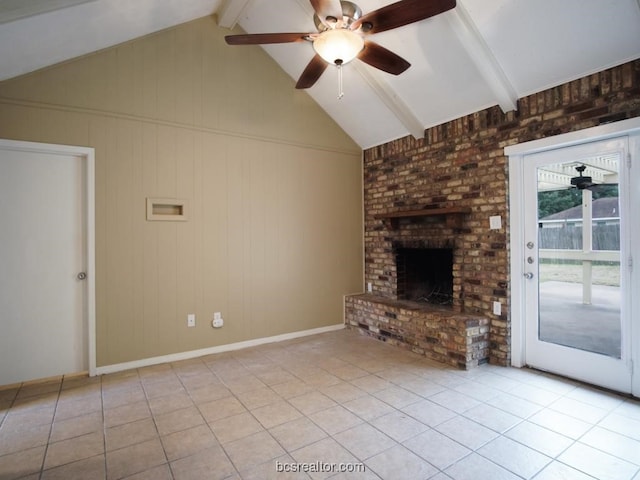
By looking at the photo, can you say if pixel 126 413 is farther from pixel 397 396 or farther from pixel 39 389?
pixel 397 396

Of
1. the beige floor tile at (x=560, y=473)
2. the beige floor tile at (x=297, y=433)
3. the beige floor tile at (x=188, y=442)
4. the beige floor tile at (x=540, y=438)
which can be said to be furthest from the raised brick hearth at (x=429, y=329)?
the beige floor tile at (x=188, y=442)

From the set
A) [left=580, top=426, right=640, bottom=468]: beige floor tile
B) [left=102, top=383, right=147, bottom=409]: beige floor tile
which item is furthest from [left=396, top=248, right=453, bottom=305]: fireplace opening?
[left=102, top=383, right=147, bottom=409]: beige floor tile

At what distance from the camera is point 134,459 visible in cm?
195

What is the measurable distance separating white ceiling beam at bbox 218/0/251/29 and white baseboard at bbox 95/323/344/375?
11.9 ft

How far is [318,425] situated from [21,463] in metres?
1.72

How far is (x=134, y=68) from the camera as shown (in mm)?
3355

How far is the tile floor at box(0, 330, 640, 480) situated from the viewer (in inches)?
73.2

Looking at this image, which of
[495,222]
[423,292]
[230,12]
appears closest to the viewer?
[495,222]

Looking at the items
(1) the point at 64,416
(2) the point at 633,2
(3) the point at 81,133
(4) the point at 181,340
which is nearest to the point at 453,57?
(2) the point at 633,2

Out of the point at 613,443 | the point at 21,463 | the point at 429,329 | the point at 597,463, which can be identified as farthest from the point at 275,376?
the point at 613,443

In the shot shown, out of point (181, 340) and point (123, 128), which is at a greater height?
point (123, 128)

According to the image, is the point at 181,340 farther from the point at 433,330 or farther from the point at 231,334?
the point at 433,330

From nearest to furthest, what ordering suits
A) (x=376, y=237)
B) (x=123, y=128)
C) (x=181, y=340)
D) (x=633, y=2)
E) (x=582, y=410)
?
(x=633, y=2) < (x=582, y=410) < (x=123, y=128) < (x=181, y=340) < (x=376, y=237)

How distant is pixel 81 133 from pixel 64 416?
2397 millimetres
